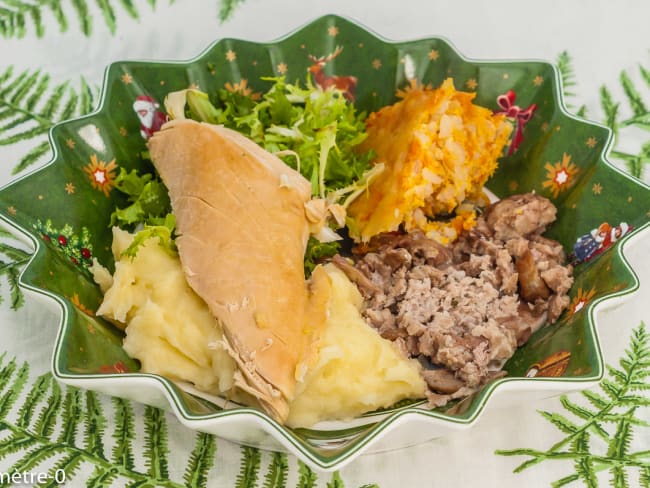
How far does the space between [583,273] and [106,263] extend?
2544mm

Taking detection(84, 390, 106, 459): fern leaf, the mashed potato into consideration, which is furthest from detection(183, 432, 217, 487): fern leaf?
detection(84, 390, 106, 459): fern leaf

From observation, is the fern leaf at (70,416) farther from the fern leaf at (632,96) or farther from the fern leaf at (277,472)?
the fern leaf at (632,96)

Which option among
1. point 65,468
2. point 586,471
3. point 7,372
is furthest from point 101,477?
point 586,471

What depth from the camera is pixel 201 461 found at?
322cm

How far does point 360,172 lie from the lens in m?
3.99

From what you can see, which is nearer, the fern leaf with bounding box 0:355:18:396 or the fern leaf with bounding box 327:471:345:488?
the fern leaf with bounding box 327:471:345:488

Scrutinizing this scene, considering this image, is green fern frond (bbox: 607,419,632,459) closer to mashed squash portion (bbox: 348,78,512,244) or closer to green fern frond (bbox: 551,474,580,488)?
green fern frond (bbox: 551,474,580,488)

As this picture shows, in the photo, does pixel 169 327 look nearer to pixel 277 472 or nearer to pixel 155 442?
pixel 155 442

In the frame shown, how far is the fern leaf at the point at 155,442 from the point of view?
318 cm

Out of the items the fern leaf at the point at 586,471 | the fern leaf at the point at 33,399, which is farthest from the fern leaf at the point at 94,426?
the fern leaf at the point at 586,471

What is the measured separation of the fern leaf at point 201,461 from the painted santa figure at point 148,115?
6.16 feet

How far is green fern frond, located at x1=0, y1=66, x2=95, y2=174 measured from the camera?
4.85 meters

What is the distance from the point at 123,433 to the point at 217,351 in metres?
0.65

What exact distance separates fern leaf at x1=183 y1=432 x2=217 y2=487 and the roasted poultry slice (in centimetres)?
49
